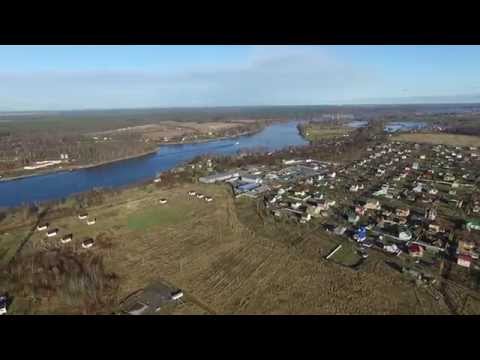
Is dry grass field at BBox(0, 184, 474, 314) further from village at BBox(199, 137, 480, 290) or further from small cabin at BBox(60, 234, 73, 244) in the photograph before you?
village at BBox(199, 137, 480, 290)

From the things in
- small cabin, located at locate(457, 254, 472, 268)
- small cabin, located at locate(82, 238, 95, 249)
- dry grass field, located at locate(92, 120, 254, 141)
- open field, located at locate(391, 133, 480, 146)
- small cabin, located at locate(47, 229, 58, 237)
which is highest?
dry grass field, located at locate(92, 120, 254, 141)

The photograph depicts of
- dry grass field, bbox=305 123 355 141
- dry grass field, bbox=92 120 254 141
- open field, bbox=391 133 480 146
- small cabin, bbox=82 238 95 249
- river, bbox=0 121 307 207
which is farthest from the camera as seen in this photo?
dry grass field, bbox=92 120 254 141

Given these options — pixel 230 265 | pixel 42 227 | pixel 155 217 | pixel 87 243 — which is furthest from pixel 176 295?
pixel 42 227

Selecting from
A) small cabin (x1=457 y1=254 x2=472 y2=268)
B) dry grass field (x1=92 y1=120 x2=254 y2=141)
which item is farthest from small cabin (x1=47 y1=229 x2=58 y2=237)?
dry grass field (x1=92 y1=120 x2=254 y2=141)

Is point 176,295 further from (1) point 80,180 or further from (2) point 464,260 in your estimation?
(1) point 80,180

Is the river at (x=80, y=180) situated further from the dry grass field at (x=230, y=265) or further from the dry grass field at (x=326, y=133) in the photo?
the dry grass field at (x=326, y=133)

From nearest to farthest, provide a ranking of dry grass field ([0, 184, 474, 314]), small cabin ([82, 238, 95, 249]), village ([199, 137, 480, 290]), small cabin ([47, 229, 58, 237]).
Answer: dry grass field ([0, 184, 474, 314]), village ([199, 137, 480, 290]), small cabin ([82, 238, 95, 249]), small cabin ([47, 229, 58, 237])
